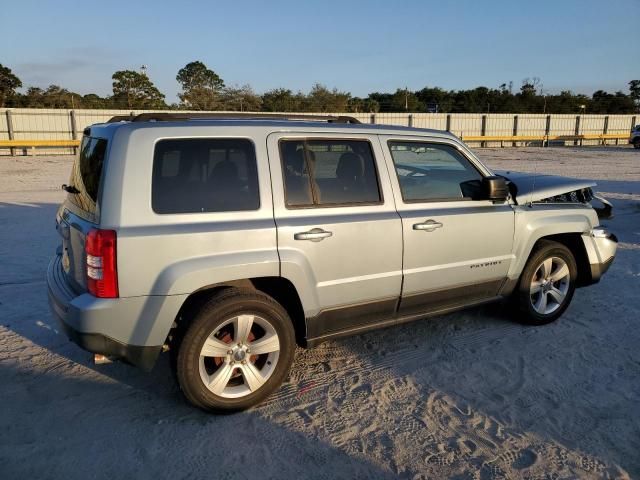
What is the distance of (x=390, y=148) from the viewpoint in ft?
12.9

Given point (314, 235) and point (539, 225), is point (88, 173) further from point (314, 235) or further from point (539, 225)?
point (539, 225)

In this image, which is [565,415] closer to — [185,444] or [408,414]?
[408,414]

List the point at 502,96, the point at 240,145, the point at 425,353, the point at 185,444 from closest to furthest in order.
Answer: the point at 185,444 → the point at 240,145 → the point at 425,353 → the point at 502,96

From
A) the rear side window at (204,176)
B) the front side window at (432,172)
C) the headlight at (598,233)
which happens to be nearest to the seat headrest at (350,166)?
the front side window at (432,172)

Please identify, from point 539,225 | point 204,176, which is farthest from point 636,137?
point 204,176

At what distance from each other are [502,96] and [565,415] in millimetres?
58247

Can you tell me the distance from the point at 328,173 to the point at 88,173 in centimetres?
162

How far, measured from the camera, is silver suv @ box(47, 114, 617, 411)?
2994 millimetres

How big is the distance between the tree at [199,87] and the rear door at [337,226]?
36952mm

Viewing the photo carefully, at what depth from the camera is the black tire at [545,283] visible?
4664 millimetres

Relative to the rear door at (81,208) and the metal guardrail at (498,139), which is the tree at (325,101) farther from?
the rear door at (81,208)

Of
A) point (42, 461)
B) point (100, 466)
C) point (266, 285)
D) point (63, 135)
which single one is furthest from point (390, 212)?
point (63, 135)

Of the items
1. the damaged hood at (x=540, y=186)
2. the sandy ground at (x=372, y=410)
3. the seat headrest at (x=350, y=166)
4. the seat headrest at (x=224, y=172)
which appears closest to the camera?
the sandy ground at (x=372, y=410)

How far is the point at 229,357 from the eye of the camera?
335 cm
